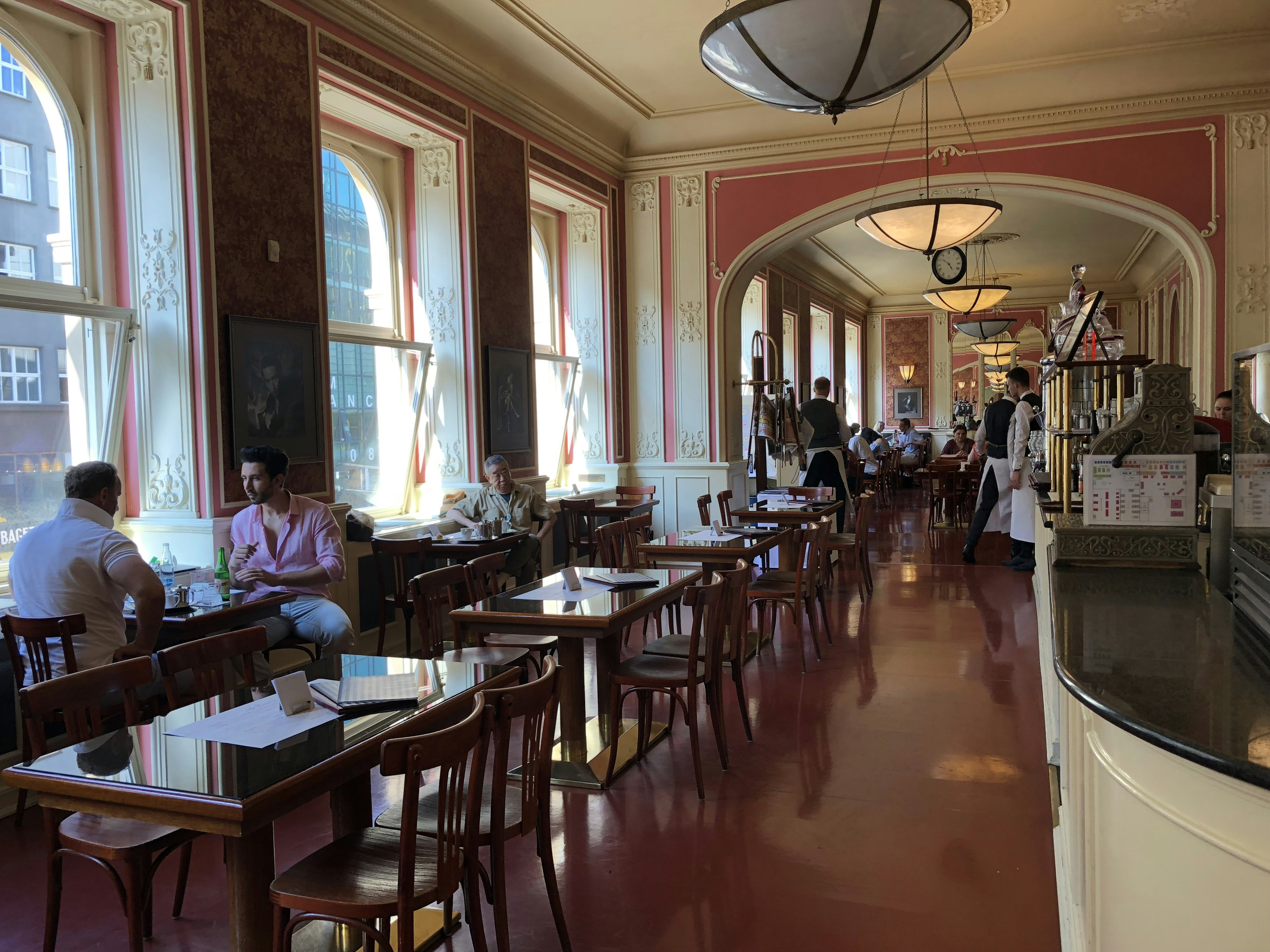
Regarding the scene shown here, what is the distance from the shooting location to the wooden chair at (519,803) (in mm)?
2453

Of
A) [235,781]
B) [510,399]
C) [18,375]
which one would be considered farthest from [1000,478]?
[235,781]

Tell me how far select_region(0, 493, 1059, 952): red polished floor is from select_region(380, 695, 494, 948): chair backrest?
0.67m

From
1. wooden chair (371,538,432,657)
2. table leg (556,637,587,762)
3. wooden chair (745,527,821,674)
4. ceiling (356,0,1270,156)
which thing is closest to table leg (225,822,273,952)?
Answer: table leg (556,637,587,762)

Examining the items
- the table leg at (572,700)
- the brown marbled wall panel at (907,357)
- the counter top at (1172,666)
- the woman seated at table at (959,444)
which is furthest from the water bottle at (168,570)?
the brown marbled wall panel at (907,357)

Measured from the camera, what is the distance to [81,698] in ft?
8.87

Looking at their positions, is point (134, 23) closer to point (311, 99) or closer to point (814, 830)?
point (311, 99)

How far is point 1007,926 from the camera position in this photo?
9.34 feet

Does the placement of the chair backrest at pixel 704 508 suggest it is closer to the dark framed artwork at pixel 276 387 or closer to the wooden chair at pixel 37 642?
the dark framed artwork at pixel 276 387

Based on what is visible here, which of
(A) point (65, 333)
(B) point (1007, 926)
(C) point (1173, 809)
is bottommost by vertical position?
(B) point (1007, 926)

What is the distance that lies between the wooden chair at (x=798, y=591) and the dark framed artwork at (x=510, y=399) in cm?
273

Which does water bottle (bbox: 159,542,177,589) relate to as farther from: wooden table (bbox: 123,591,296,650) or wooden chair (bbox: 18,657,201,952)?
wooden chair (bbox: 18,657,201,952)

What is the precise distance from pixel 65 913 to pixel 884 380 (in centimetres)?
1929

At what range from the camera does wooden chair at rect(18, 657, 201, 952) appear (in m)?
2.45

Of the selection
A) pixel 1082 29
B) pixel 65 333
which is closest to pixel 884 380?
pixel 1082 29
